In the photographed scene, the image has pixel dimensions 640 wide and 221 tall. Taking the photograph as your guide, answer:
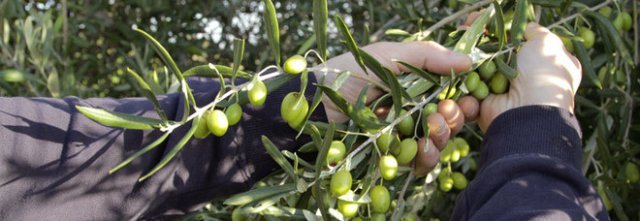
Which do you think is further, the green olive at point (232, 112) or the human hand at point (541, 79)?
the human hand at point (541, 79)

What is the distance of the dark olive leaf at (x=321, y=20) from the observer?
1.15 metres

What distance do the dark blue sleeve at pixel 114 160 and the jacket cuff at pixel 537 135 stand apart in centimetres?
33

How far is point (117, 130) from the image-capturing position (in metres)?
1.34

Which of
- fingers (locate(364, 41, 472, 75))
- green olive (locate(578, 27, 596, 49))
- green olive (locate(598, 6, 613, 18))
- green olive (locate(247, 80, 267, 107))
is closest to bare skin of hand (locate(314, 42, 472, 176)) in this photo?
fingers (locate(364, 41, 472, 75))

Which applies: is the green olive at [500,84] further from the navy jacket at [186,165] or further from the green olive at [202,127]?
the green olive at [202,127]

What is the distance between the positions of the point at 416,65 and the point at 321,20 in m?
0.29

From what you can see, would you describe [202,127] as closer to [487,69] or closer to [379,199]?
[379,199]

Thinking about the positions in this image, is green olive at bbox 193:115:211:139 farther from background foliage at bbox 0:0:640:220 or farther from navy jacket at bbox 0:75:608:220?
background foliage at bbox 0:0:640:220

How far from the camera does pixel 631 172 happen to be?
1677mm

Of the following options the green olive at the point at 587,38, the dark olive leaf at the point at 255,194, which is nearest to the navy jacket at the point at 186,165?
the dark olive leaf at the point at 255,194

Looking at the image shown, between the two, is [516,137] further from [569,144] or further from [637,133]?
[637,133]

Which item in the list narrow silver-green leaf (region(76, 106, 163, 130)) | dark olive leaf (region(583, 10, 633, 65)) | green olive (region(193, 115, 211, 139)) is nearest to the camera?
narrow silver-green leaf (region(76, 106, 163, 130))

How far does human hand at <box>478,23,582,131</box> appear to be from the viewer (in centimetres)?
132

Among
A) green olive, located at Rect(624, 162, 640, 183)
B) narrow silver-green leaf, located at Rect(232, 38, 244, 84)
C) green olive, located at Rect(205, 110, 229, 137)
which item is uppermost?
narrow silver-green leaf, located at Rect(232, 38, 244, 84)
